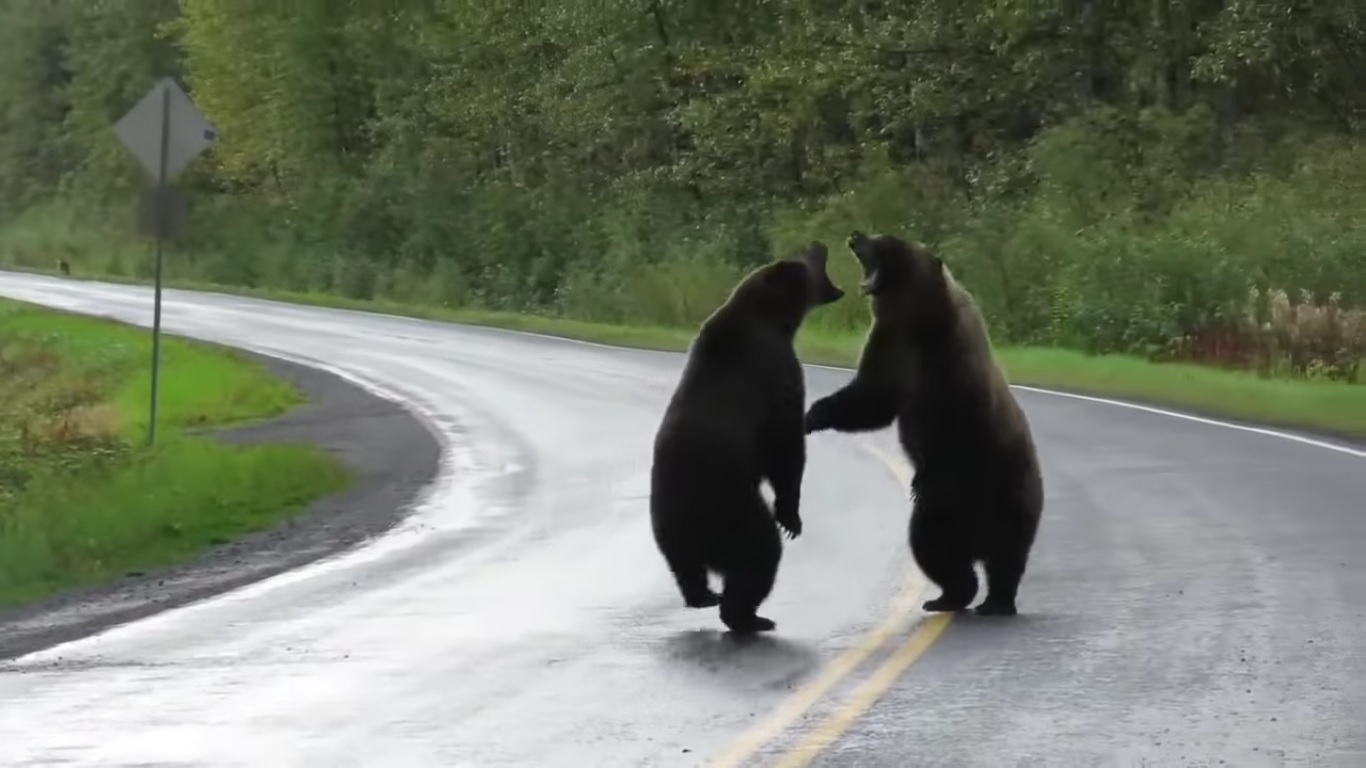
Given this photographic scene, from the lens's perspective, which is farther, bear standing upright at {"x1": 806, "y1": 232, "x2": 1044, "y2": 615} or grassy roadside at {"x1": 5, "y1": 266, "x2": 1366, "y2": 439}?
grassy roadside at {"x1": 5, "y1": 266, "x2": 1366, "y2": 439}

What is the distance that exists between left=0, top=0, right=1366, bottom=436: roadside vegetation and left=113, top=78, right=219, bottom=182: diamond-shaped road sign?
10.6 meters

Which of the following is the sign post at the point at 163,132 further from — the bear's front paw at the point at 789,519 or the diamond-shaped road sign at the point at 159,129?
the bear's front paw at the point at 789,519

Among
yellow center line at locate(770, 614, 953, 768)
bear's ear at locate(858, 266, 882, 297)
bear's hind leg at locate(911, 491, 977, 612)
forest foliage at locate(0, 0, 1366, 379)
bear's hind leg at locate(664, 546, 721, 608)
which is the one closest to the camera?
yellow center line at locate(770, 614, 953, 768)

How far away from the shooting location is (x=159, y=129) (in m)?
20.2

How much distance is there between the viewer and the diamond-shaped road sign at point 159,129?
66.3ft

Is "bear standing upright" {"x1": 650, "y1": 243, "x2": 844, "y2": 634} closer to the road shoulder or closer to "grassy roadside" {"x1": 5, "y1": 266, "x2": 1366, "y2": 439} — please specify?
the road shoulder

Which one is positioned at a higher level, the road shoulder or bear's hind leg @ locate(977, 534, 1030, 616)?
bear's hind leg @ locate(977, 534, 1030, 616)

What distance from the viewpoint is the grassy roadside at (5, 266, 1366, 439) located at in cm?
2317

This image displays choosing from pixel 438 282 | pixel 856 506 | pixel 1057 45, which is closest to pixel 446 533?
pixel 856 506

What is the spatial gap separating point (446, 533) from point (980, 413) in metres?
6.17

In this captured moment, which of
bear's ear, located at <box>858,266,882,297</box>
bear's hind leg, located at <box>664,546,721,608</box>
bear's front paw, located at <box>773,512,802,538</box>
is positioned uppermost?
bear's ear, located at <box>858,266,882,297</box>

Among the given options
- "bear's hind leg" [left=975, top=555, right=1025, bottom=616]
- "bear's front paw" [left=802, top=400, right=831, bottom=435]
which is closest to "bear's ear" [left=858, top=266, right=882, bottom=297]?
"bear's front paw" [left=802, top=400, right=831, bottom=435]

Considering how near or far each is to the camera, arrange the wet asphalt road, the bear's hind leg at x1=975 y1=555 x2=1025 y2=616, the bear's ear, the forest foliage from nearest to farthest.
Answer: the wet asphalt road → the bear's ear → the bear's hind leg at x1=975 y1=555 x2=1025 y2=616 → the forest foliage

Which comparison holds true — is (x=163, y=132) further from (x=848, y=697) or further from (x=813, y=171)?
(x=813, y=171)
